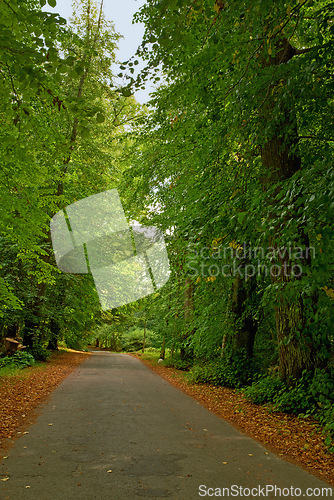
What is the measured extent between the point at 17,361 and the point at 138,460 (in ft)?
36.2

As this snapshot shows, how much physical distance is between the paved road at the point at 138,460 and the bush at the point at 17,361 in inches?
244

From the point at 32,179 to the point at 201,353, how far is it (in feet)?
25.6

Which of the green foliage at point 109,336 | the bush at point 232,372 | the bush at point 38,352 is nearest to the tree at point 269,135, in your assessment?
the bush at point 232,372

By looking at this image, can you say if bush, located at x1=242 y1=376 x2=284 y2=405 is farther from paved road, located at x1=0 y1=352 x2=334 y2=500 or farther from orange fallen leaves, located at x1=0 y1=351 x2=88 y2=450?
orange fallen leaves, located at x1=0 y1=351 x2=88 y2=450

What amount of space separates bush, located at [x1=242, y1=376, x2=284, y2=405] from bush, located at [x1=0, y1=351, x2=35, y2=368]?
29.2ft

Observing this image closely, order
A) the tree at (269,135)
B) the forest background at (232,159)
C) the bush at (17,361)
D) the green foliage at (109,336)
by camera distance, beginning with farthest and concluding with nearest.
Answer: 1. the green foliage at (109,336)
2. the bush at (17,361)
3. the tree at (269,135)
4. the forest background at (232,159)

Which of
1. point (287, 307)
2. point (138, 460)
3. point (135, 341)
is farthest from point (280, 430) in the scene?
point (135, 341)

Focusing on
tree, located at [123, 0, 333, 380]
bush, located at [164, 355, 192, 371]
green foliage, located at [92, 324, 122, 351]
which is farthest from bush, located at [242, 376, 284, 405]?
green foliage, located at [92, 324, 122, 351]

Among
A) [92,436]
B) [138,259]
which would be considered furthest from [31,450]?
[138,259]

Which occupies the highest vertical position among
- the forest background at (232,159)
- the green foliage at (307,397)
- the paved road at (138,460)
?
the forest background at (232,159)

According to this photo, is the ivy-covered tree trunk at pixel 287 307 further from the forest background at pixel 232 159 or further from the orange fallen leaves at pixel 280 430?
the orange fallen leaves at pixel 280 430

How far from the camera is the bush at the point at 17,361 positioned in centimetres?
1323

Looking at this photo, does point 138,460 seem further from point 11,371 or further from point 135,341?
point 135,341

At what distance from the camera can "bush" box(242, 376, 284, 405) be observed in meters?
8.07
